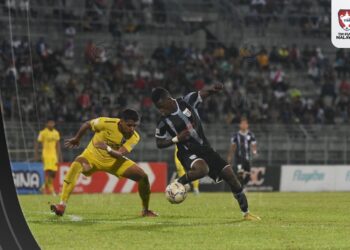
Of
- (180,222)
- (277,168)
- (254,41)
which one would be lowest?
(277,168)

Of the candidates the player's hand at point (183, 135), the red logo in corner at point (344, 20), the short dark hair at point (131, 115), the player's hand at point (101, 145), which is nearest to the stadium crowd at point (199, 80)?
the player's hand at point (101, 145)

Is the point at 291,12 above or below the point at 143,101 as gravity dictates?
above

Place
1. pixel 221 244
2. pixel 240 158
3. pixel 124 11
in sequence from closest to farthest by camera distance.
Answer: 1. pixel 221 244
2. pixel 240 158
3. pixel 124 11

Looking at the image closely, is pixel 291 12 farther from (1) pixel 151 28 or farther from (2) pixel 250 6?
(1) pixel 151 28

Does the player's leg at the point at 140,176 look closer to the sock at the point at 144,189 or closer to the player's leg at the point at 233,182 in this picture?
the sock at the point at 144,189

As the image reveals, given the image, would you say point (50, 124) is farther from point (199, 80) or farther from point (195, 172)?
point (195, 172)

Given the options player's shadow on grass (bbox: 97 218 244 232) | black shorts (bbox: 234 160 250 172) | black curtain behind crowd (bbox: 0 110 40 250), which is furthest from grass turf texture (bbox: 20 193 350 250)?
black shorts (bbox: 234 160 250 172)

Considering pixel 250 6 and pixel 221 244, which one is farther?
pixel 250 6

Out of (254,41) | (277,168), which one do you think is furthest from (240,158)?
(254,41)

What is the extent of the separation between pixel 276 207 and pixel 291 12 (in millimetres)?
19133

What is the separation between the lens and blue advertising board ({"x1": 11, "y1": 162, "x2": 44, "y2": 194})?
27.4 meters

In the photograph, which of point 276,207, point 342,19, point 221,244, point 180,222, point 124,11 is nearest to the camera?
point 221,244

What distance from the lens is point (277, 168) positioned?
102ft

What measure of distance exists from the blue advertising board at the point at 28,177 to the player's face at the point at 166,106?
14321mm
